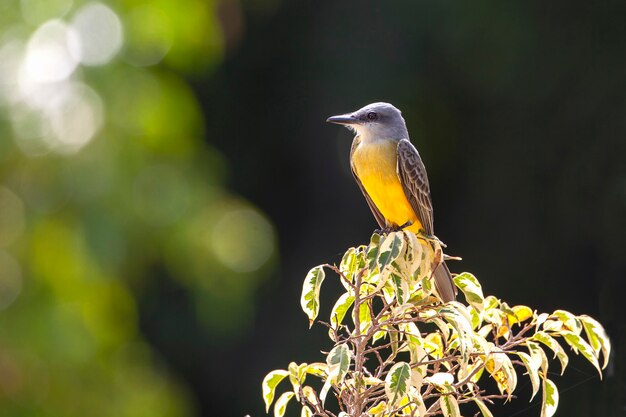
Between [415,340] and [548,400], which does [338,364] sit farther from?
[548,400]

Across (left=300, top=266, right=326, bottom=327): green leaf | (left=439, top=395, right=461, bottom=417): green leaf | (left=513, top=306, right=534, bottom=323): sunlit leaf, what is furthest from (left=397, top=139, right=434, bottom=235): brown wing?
(left=439, top=395, right=461, bottom=417): green leaf

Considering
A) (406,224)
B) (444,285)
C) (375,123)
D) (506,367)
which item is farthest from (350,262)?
(375,123)

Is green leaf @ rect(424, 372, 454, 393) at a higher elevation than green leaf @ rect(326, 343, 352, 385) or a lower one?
lower

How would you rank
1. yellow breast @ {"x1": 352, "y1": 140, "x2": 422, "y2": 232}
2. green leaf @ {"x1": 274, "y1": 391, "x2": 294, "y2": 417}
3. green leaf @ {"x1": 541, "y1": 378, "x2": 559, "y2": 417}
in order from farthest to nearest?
yellow breast @ {"x1": 352, "y1": 140, "x2": 422, "y2": 232}
green leaf @ {"x1": 274, "y1": 391, "x2": 294, "y2": 417}
green leaf @ {"x1": 541, "y1": 378, "x2": 559, "y2": 417}

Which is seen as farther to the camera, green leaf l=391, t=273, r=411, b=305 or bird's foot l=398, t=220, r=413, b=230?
bird's foot l=398, t=220, r=413, b=230

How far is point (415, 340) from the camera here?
2.39 m

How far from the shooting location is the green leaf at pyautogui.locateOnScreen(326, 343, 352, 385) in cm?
217

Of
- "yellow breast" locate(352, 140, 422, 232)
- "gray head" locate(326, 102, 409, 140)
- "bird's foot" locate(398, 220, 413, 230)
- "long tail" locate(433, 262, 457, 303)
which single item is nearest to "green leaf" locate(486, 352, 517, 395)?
"long tail" locate(433, 262, 457, 303)

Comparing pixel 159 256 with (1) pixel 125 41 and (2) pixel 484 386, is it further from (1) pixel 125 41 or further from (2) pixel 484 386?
(2) pixel 484 386

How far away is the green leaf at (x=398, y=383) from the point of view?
2.15 metres

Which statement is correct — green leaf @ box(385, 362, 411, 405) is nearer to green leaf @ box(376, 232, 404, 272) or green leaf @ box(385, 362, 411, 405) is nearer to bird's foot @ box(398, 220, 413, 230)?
green leaf @ box(376, 232, 404, 272)

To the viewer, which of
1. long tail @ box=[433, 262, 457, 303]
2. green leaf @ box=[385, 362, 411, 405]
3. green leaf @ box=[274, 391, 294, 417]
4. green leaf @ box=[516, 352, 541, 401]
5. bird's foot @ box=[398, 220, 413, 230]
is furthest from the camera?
bird's foot @ box=[398, 220, 413, 230]

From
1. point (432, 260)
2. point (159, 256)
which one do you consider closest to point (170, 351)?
point (432, 260)

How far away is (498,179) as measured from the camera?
5891mm
